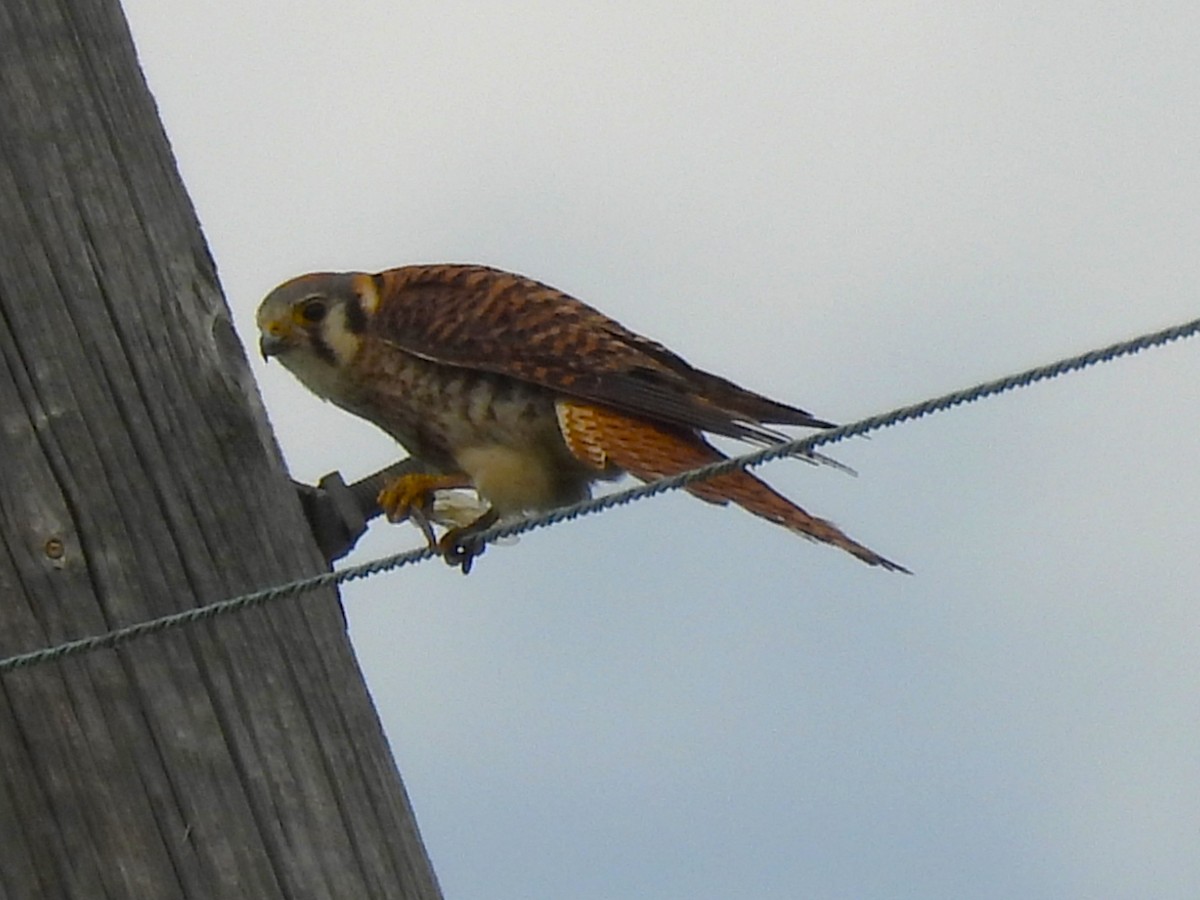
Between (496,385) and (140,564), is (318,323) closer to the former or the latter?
(496,385)

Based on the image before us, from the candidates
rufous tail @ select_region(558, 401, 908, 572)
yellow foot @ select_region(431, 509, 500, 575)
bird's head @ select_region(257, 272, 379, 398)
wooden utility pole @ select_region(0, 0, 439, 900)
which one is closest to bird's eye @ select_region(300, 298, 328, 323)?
bird's head @ select_region(257, 272, 379, 398)

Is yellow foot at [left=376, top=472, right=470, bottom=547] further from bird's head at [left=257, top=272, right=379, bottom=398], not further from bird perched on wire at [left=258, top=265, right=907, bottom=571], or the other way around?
bird's head at [left=257, top=272, right=379, bottom=398]

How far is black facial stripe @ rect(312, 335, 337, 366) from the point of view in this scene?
380 centimetres

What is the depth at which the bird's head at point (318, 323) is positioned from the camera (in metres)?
3.79

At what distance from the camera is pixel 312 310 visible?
388 centimetres

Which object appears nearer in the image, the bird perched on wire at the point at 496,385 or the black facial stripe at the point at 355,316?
the bird perched on wire at the point at 496,385

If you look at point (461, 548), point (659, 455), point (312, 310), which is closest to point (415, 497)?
point (461, 548)

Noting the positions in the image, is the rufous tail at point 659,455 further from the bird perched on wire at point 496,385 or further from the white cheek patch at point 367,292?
the white cheek patch at point 367,292

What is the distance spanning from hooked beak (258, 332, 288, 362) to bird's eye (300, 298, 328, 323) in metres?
0.06

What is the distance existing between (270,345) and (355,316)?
202 millimetres

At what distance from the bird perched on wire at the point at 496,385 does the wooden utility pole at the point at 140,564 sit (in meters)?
1.16

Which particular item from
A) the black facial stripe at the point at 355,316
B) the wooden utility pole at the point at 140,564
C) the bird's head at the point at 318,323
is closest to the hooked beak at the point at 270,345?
the bird's head at the point at 318,323

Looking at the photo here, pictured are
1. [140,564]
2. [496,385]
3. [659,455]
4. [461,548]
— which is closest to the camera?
[140,564]

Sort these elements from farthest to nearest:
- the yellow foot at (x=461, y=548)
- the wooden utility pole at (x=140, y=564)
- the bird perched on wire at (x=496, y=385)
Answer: the bird perched on wire at (x=496, y=385) < the yellow foot at (x=461, y=548) < the wooden utility pole at (x=140, y=564)
